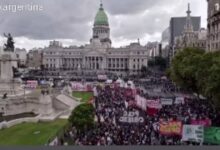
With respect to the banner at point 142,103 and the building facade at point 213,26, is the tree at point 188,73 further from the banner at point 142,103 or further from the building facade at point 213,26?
the banner at point 142,103

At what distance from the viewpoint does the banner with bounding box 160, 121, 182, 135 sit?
12.9 m

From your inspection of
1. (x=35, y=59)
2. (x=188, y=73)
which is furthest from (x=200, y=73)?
(x=35, y=59)

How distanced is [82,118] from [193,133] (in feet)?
18.7

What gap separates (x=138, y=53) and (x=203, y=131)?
84.8 metres

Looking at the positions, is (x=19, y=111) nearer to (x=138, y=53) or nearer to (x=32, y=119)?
(x=32, y=119)

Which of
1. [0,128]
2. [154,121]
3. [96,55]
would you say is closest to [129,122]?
[154,121]

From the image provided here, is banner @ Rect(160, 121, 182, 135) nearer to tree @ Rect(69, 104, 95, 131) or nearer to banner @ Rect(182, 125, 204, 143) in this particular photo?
banner @ Rect(182, 125, 204, 143)

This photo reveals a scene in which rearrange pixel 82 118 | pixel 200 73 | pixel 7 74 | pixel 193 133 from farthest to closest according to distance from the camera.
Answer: pixel 7 74 → pixel 200 73 → pixel 82 118 → pixel 193 133

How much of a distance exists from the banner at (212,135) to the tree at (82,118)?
580 centimetres

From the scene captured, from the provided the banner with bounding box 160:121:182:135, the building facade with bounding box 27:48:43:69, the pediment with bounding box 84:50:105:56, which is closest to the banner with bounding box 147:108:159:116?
the banner with bounding box 160:121:182:135

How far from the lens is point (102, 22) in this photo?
107 m

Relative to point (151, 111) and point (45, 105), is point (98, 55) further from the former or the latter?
point (151, 111)

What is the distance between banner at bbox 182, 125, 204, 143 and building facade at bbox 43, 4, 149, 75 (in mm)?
79572

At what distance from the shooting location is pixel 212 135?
11969 millimetres
